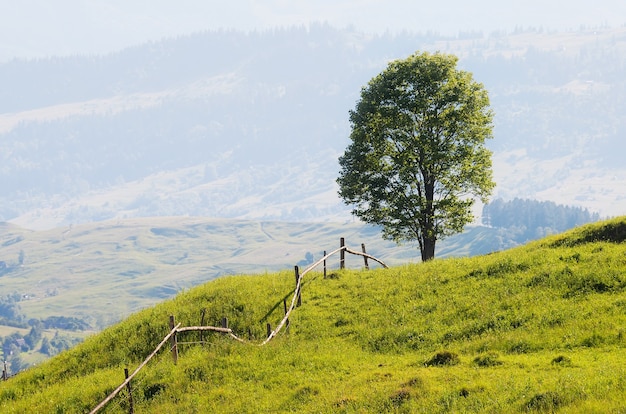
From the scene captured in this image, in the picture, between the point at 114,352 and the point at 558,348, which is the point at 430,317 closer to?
the point at 558,348

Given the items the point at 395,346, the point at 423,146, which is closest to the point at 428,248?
the point at 423,146

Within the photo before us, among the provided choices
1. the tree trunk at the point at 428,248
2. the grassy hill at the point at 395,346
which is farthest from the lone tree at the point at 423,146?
the grassy hill at the point at 395,346

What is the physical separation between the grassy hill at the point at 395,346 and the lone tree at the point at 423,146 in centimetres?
1259

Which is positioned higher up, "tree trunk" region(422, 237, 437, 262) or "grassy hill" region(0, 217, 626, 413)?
"tree trunk" region(422, 237, 437, 262)

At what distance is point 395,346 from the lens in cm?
3200

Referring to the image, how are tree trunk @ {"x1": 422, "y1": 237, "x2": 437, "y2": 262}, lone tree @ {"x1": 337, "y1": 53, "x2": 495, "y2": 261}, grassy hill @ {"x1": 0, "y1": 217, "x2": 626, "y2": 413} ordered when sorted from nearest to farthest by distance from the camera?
grassy hill @ {"x1": 0, "y1": 217, "x2": 626, "y2": 413} → lone tree @ {"x1": 337, "y1": 53, "x2": 495, "y2": 261} → tree trunk @ {"x1": 422, "y1": 237, "x2": 437, "y2": 262}

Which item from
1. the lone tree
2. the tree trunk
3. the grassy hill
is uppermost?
the lone tree

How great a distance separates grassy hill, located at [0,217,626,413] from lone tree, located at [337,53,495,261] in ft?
41.3

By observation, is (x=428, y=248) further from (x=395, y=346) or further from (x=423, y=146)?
(x=395, y=346)

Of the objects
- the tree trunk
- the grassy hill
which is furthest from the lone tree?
the grassy hill

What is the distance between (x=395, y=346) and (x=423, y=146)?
1084 inches

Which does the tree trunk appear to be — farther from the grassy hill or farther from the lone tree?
the grassy hill

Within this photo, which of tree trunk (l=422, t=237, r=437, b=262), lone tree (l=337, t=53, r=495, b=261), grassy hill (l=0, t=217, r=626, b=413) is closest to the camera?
grassy hill (l=0, t=217, r=626, b=413)

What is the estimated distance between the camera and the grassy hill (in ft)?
78.0
